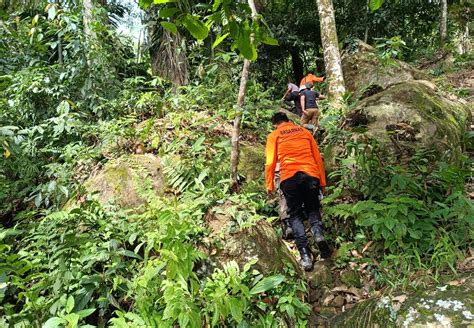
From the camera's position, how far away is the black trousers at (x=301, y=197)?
14.1 ft

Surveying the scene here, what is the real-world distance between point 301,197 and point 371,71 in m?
5.63

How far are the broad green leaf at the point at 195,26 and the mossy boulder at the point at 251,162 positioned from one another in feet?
12.1

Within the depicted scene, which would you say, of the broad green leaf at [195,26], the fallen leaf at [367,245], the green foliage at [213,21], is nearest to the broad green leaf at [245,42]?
the green foliage at [213,21]

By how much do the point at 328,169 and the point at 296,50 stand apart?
29.4 feet

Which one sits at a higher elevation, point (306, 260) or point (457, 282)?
point (457, 282)

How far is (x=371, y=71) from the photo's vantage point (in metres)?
8.66

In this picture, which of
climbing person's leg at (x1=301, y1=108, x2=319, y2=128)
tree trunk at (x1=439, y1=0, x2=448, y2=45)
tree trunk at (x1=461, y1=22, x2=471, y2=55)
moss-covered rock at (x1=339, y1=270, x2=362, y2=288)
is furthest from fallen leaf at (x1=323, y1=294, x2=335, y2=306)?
tree trunk at (x1=461, y1=22, x2=471, y2=55)

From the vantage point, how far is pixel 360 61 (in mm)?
9055

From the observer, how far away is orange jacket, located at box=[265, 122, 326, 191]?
4379 mm

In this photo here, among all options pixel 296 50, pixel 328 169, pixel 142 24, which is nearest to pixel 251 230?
pixel 328 169

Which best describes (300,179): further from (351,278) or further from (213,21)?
(213,21)

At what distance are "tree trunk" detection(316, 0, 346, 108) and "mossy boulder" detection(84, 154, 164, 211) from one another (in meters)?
4.07

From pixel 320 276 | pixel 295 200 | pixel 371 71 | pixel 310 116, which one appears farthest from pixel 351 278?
pixel 371 71

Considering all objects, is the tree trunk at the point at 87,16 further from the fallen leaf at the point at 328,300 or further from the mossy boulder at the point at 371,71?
the fallen leaf at the point at 328,300
